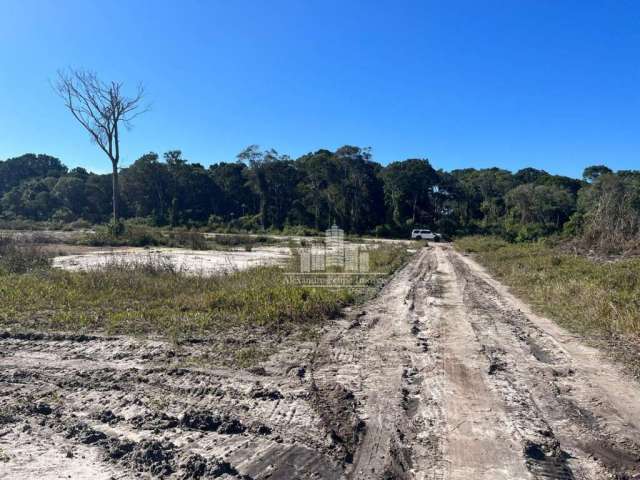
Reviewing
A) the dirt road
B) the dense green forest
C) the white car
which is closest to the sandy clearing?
the dirt road

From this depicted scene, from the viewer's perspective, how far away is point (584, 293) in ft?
26.3

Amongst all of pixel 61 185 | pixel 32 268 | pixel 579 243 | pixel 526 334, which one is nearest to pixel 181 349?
pixel 526 334

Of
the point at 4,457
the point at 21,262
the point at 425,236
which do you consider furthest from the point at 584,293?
the point at 425,236

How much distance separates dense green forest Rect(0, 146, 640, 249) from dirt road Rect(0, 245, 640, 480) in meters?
41.1

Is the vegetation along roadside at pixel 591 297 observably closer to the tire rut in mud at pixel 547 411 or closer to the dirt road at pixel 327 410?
the dirt road at pixel 327 410

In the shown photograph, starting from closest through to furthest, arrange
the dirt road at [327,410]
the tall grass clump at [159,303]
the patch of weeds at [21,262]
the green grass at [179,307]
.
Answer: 1. the dirt road at [327,410]
2. the green grass at [179,307]
3. the tall grass clump at [159,303]
4. the patch of weeds at [21,262]

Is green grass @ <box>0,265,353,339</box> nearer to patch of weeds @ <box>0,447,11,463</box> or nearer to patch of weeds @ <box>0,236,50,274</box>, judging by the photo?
patch of weeds @ <box>0,236,50,274</box>

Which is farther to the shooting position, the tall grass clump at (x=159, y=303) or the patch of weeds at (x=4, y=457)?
the tall grass clump at (x=159, y=303)

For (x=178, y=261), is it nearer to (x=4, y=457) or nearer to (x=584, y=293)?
(x=584, y=293)

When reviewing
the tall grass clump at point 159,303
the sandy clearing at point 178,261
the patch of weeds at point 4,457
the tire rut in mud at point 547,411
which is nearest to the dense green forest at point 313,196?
the sandy clearing at point 178,261

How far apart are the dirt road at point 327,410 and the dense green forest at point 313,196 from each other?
41.1 meters

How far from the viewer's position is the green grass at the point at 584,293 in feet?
20.4

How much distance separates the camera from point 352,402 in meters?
3.72

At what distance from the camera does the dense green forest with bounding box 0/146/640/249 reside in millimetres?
47469
